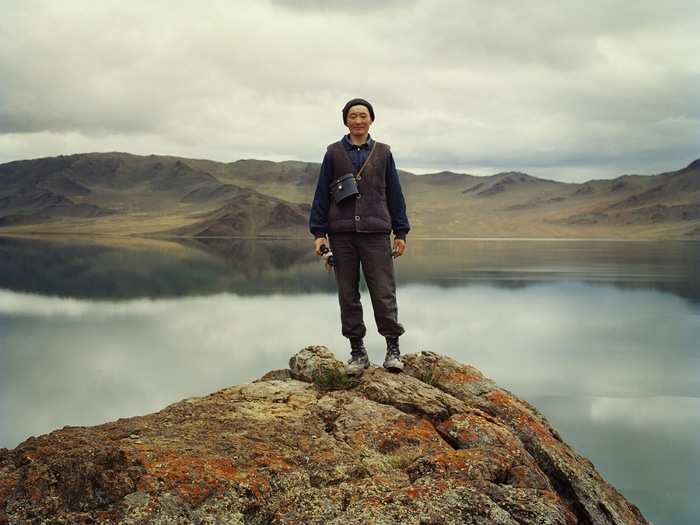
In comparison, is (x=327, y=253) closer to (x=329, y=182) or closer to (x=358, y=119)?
(x=329, y=182)

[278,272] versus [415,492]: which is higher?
[415,492]

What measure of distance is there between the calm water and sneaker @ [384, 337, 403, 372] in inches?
282

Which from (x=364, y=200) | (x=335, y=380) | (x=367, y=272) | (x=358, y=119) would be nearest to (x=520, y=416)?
(x=335, y=380)

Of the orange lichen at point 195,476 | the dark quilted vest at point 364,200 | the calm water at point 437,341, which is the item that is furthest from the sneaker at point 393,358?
the calm water at point 437,341

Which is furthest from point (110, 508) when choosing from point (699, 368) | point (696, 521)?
point (699, 368)

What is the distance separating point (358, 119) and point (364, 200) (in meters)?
0.72

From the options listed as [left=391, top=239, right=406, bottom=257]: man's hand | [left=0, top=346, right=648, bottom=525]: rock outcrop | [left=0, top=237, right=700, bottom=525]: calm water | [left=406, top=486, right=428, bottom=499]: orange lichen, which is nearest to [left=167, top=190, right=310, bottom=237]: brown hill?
[left=0, top=237, right=700, bottom=525]: calm water

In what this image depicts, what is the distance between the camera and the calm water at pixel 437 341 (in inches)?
551

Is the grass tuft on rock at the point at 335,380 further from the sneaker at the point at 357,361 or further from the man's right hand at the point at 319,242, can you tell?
the man's right hand at the point at 319,242

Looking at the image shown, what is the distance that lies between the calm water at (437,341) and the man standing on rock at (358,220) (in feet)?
24.5

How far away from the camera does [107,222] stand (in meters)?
153

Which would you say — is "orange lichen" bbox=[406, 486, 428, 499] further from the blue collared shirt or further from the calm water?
the calm water

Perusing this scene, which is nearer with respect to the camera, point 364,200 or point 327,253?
point 364,200

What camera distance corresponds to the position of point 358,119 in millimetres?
5406
